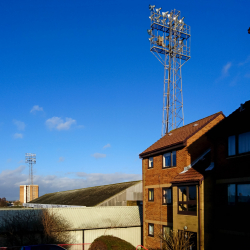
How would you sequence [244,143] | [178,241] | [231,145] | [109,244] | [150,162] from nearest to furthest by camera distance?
[244,143]
[231,145]
[178,241]
[109,244]
[150,162]

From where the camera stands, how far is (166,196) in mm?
25656

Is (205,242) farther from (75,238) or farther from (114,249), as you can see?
(75,238)

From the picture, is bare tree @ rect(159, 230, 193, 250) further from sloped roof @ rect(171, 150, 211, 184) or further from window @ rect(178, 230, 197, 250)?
sloped roof @ rect(171, 150, 211, 184)

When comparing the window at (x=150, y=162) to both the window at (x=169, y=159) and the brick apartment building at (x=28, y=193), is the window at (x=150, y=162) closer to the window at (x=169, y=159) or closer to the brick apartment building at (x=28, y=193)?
the window at (x=169, y=159)

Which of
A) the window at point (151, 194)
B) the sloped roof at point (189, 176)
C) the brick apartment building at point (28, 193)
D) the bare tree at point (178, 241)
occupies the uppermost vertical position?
the sloped roof at point (189, 176)

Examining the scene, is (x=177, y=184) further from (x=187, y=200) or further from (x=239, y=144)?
(x=239, y=144)

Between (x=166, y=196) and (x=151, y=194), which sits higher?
(x=166, y=196)

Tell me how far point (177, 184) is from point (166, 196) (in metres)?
3.39

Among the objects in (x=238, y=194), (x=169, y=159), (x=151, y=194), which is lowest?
(x=151, y=194)

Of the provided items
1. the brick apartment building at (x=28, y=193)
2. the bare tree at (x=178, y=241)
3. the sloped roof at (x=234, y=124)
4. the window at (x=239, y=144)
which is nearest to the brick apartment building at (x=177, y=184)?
the bare tree at (x=178, y=241)

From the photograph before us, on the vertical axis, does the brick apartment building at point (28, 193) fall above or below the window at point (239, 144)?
below

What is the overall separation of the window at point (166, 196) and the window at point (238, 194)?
6618 mm

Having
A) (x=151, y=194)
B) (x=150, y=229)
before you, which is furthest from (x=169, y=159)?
(x=150, y=229)

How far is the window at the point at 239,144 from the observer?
18.5 m
